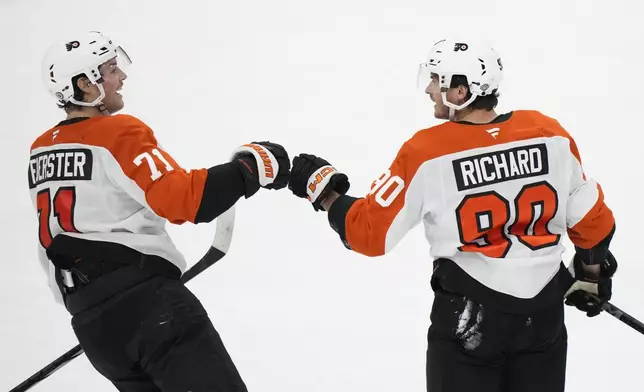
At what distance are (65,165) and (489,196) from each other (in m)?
1.11

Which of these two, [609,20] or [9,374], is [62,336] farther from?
[609,20]

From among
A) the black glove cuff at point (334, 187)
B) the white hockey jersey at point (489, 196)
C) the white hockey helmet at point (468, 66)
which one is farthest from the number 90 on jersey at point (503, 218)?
the black glove cuff at point (334, 187)

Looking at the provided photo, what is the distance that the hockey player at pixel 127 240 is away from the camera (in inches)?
92.7

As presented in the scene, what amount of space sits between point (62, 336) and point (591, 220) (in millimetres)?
2370

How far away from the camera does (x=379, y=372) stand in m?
3.49

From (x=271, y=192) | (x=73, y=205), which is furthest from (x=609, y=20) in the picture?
(x=73, y=205)

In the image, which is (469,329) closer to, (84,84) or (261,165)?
(261,165)

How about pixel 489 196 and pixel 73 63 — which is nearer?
pixel 489 196

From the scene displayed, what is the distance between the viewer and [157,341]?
235 centimetres

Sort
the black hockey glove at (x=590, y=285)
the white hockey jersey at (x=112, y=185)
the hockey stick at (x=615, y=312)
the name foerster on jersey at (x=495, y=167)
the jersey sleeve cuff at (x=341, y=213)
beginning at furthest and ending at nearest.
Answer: the hockey stick at (x=615, y=312) → the black hockey glove at (x=590, y=285) → the jersey sleeve cuff at (x=341, y=213) → the white hockey jersey at (x=112, y=185) → the name foerster on jersey at (x=495, y=167)

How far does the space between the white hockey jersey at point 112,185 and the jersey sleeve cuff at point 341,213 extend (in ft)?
1.31

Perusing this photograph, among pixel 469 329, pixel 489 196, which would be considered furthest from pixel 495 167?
pixel 469 329

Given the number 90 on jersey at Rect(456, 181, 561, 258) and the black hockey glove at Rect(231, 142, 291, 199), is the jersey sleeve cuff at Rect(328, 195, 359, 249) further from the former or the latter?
the number 90 on jersey at Rect(456, 181, 561, 258)

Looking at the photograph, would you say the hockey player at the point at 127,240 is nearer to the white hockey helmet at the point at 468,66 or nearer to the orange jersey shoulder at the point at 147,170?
the orange jersey shoulder at the point at 147,170
